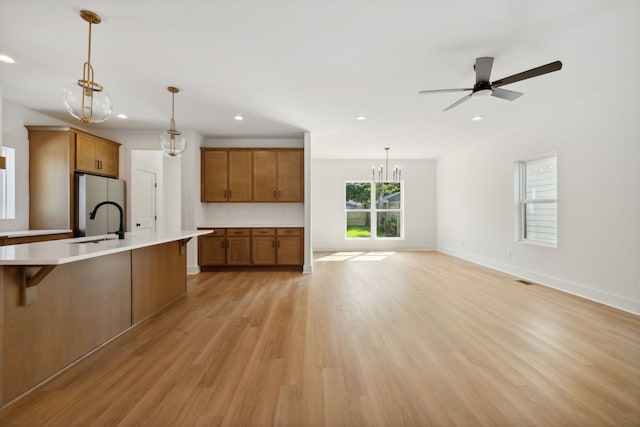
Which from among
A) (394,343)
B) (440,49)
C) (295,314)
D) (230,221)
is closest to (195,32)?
(440,49)

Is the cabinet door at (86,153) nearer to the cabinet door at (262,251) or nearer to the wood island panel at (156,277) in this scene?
the wood island panel at (156,277)

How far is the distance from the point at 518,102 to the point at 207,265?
18.6 feet

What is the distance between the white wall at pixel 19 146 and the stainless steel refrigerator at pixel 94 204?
64cm

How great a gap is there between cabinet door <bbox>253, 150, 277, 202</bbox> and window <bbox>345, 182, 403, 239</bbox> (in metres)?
3.24

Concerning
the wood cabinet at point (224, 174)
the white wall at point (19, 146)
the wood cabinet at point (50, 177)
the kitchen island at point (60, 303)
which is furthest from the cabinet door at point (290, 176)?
the white wall at point (19, 146)

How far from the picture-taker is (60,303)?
211 cm

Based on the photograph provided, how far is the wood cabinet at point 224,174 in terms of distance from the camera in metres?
5.89

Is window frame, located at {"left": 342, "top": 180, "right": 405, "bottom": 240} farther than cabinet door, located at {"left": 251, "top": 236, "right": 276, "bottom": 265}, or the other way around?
window frame, located at {"left": 342, "top": 180, "right": 405, "bottom": 240}

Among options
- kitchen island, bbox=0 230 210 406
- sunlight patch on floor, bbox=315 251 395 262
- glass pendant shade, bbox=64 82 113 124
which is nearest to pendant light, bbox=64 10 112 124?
glass pendant shade, bbox=64 82 113 124

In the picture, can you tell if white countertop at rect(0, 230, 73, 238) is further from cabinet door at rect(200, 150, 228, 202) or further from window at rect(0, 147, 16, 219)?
cabinet door at rect(200, 150, 228, 202)

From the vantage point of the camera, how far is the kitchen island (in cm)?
175

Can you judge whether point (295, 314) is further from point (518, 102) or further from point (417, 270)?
point (518, 102)

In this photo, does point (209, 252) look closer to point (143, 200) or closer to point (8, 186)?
point (143, 200)

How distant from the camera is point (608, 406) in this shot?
171 centimetres
